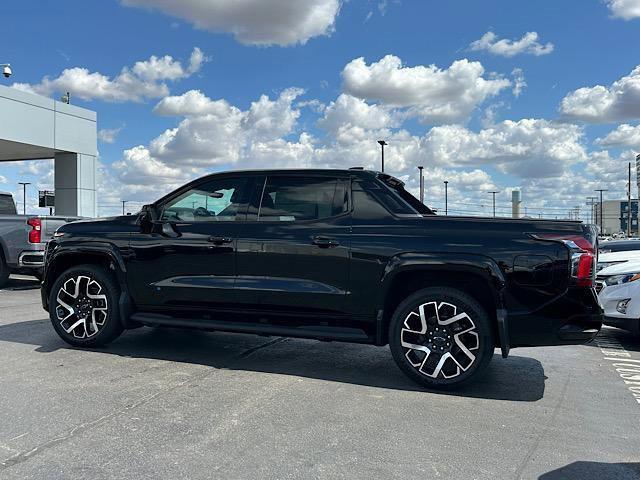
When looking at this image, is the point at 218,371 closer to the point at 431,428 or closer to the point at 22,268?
the point at 431,428

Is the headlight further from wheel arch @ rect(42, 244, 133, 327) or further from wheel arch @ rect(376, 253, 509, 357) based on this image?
wheel arch @ rect(42, 244, 133, 327)

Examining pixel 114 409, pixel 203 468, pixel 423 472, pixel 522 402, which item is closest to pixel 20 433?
pixel 114 409

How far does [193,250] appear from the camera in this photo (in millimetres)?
5414

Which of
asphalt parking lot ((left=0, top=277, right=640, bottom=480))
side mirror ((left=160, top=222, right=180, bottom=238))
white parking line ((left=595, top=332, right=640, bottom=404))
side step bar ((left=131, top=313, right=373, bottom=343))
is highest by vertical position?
side mirror ((left=160, top=222, right=180, bottom=238))

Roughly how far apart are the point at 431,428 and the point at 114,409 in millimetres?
2261

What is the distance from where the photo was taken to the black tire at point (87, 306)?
19.1 ft

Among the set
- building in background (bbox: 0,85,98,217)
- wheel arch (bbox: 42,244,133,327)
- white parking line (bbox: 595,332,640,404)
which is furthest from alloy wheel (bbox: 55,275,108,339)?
building in background (bbox: 0,85,98,217)

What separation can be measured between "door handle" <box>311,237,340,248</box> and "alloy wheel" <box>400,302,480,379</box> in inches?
34.3

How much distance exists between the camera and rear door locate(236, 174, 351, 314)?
491 cm

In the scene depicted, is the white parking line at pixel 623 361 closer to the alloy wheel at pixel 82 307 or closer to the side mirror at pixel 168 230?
the side mirror at pixel 168 230

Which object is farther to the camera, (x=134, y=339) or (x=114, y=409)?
(x=134, y=339)

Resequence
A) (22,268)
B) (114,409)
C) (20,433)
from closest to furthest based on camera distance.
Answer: (20,433) < (114,409) < (22,268)

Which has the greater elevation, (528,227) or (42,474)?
(528,227)

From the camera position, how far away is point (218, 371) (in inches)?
205
